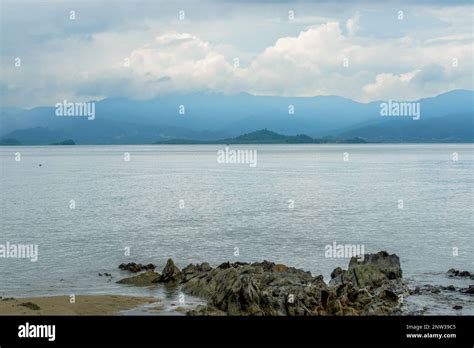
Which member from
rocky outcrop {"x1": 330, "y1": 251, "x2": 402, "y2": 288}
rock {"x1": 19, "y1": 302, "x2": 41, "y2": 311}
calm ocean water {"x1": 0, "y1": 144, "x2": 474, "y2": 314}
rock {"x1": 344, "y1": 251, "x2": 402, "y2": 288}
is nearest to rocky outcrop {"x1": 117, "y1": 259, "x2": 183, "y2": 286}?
calm ocean water {"x1": 0, "y1": 144, "x2": 474, "y2": 314}

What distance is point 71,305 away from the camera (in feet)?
100

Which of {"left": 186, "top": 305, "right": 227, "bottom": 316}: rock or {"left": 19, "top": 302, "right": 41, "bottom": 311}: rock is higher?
{"left": 186, "top": 305, "right": 227, "bottom": 316}: rock

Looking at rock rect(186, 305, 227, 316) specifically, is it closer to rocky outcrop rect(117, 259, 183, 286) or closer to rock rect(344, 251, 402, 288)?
rocky outcrop rect(117, 259, 183, 286)

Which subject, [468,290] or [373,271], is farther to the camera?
[373,271]

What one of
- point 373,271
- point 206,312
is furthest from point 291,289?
point 373,271

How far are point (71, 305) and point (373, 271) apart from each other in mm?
17490

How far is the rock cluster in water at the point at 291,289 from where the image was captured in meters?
28.0

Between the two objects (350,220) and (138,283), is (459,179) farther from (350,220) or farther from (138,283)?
(138,283)

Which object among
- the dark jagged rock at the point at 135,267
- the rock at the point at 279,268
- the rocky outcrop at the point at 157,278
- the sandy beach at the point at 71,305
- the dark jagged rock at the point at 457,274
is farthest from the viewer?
the dark jagged rock at the point at 135,267

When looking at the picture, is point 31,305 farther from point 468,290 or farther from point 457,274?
point 457,274

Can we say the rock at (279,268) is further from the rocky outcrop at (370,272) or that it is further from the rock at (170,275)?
the rock at (170,275)

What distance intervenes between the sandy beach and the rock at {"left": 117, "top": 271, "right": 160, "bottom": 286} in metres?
4.28

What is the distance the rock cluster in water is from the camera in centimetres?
2797

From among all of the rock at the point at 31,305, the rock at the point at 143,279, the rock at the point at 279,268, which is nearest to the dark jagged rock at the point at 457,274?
the rock at the point at 279,268
